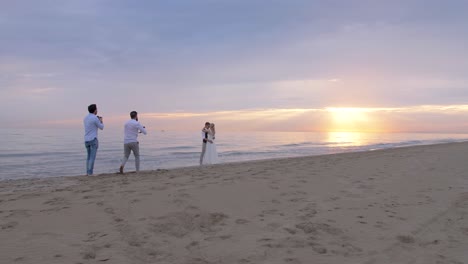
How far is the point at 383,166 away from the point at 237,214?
292 inches

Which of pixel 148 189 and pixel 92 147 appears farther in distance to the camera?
pixel 92 147

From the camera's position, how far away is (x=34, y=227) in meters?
4.58

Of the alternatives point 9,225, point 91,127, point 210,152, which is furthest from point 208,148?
point 9,225

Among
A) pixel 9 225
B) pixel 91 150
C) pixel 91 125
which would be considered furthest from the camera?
pixel 91 150

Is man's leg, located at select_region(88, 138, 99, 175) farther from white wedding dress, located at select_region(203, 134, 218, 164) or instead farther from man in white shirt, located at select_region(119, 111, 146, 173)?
white wedding dress, located at select_region(203, 134, 218, 164)

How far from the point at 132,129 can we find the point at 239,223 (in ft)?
22.7

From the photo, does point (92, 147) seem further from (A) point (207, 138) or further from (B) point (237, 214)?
(B) point (237, 214)

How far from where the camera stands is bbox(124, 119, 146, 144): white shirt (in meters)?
10.8

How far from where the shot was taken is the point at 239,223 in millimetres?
4828

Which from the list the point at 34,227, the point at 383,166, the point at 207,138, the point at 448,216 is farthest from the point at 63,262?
the point at 207,138

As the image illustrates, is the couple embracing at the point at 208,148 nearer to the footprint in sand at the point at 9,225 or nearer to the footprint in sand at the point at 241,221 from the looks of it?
the footprint in sand at the point at 241,221

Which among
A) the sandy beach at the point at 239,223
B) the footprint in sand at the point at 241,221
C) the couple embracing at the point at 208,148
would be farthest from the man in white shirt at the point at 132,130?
the footprint in sand at the point at 241,221

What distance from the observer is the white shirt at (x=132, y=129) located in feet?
35.3

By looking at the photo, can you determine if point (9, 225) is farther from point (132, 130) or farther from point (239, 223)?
point (132, 130)
